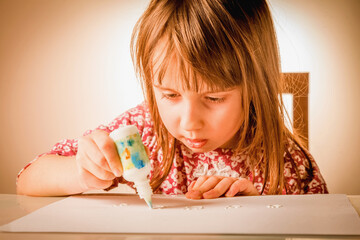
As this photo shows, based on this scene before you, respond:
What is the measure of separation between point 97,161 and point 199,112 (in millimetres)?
185

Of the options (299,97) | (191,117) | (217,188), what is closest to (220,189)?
(217,188)

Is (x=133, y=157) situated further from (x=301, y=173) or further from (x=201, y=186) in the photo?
(x=301, y=173)

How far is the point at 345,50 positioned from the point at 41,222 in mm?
1295

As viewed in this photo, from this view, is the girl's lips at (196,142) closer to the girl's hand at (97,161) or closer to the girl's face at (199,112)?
the girl's face at (199,112)

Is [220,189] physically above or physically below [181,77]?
below

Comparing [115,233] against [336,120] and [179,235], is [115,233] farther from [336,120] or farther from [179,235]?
[336,120]

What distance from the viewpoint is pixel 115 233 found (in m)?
0.40

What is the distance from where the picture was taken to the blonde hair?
640 mm

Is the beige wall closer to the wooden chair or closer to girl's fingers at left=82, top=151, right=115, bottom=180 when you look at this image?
the wooden chair

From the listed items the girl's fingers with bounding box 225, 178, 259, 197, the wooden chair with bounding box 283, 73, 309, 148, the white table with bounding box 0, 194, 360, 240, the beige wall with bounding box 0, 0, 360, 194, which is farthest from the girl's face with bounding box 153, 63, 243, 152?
the beige wall with bounding box 0, 0, 360, 194

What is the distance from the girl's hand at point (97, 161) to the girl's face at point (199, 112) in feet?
0.45

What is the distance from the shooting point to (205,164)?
0.88 meters

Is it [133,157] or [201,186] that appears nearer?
[133,157]

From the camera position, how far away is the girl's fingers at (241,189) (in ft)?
1.92
